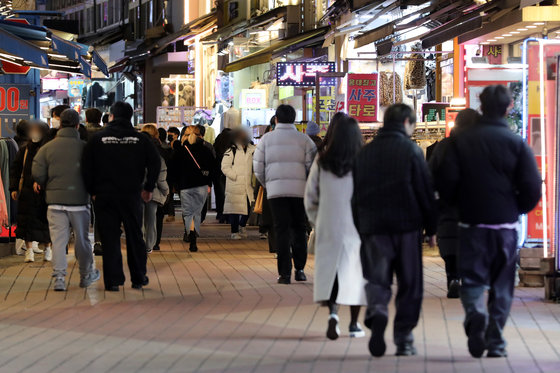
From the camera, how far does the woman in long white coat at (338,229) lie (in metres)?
9.78

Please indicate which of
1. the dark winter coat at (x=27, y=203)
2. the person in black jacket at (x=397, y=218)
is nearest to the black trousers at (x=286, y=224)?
the dark winter coat at (x=27, y=203)

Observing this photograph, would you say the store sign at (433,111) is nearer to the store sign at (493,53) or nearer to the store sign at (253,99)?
the store sign at (493,53)

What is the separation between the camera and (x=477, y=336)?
854 centimetres

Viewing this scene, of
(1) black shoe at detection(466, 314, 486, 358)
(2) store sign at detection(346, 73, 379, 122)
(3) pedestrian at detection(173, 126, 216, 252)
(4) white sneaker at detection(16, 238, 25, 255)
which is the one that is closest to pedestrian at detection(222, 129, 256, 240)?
(3) pedestrian at detection(173, 126, 216, 252)

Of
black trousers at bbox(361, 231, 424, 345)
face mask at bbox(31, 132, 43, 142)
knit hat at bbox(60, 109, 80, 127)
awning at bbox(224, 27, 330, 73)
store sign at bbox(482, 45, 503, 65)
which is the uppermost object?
awning at bbox(224, 27, 330, 73)

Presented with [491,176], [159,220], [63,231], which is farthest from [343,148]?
[159,220]

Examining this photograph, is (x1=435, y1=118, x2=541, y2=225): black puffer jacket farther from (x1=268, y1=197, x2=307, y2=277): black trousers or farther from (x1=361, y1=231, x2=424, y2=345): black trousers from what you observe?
(x1=268, y1=197, x2=307, y2=277): black trousers

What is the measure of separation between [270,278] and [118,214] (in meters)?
2.24

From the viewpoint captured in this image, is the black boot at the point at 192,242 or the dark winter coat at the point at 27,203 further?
the black boot at the point at 192,242

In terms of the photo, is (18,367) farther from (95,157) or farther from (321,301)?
(95,157)

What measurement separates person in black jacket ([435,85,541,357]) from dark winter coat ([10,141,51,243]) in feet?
27.2

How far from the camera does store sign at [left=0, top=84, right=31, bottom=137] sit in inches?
756

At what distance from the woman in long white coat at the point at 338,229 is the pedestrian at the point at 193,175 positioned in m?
9.22

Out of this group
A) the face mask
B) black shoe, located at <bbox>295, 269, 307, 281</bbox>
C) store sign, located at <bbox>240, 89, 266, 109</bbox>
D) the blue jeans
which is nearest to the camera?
black shoe, located at <bbox>295, 269, 307, 281</bbox>
